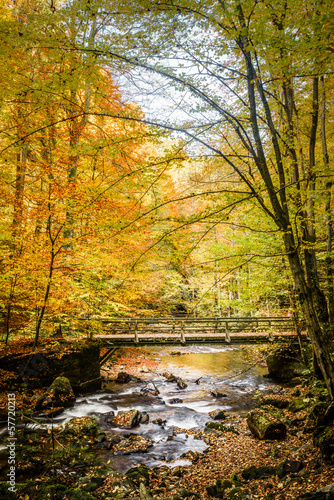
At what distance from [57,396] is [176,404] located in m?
4.25

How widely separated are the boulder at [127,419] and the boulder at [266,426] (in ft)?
11.1

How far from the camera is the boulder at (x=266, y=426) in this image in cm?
602

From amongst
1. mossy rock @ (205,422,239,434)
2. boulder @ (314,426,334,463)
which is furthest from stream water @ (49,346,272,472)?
boulder @ (314,426,334,463)

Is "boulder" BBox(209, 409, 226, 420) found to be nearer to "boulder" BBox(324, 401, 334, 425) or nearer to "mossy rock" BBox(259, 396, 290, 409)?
"mossy rock" BBox(259, 396, 290, 409)

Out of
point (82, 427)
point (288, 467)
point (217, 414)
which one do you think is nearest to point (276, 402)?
point (217, 414)

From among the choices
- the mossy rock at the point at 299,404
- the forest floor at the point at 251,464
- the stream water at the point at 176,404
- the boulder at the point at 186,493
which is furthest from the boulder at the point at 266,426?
the boulder at the point at 186,493

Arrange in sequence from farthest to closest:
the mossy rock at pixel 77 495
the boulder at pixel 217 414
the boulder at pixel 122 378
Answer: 1. the boulder at pixel 122 378
2. the boulder at pixel 217 414
3. the mossy rock at pixel 77 495

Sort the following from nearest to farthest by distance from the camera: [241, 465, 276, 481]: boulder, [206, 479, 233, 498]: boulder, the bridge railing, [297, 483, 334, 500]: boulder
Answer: [297, 483, 334, 500]: boulder, [206, 479, 233, 498]: boulder, [241, 465, 276, 481]: boulder, the bridge railing

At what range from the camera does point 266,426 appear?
615 centimetres

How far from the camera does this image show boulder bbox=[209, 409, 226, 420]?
323 inches

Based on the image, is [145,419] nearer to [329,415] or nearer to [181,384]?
[181,384]

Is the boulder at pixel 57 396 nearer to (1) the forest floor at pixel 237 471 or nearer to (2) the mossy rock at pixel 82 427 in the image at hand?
(2) the mossy rock at pixel 82 427

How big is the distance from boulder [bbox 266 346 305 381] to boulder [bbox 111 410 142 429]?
255 inches

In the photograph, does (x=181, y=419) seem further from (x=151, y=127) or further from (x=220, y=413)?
(x=151, y=127)
